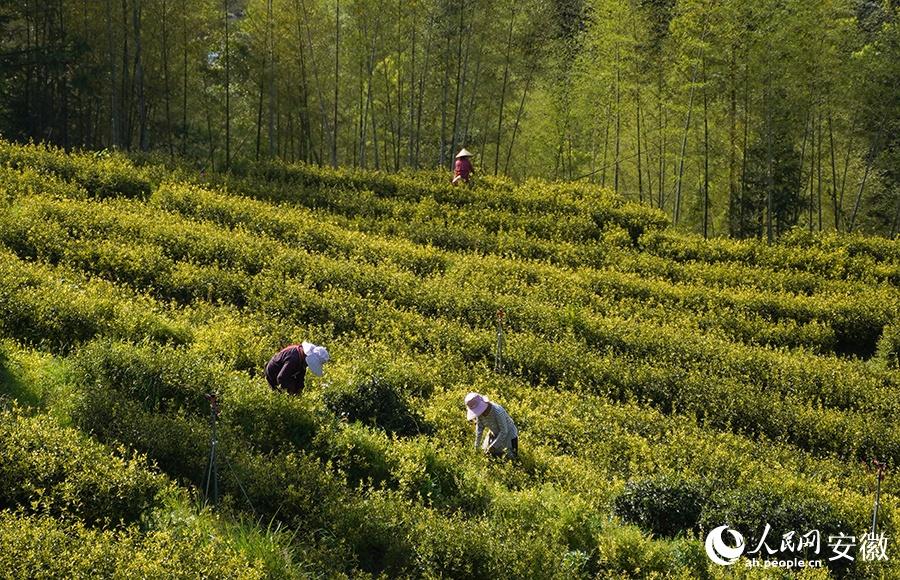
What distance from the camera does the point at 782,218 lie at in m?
38.7

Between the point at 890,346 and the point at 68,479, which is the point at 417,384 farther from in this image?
the point at 890,346

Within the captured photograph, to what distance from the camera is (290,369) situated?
10.2 m

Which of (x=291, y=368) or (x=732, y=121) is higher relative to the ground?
(x=732, y=121)

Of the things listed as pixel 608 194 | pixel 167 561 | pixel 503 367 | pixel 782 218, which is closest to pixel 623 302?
pixel 503 367

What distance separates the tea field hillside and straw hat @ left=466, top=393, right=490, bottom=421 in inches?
25.5

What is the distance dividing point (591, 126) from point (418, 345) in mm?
25438

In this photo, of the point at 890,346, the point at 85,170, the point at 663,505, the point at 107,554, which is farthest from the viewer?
the point at 85,170

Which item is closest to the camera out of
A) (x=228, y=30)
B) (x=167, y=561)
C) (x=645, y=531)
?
(x=167, y=561)

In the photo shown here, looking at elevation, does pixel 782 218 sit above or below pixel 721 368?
above

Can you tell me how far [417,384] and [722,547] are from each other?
5.79m

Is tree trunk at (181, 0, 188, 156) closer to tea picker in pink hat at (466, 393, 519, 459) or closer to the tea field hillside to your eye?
the tea field hillside

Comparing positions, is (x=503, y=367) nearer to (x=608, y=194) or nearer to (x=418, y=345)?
(x=418, y=345)

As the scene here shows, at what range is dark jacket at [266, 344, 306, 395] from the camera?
33.4 ft

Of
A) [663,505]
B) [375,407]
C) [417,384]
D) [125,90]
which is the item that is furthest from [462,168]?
[663,505]
